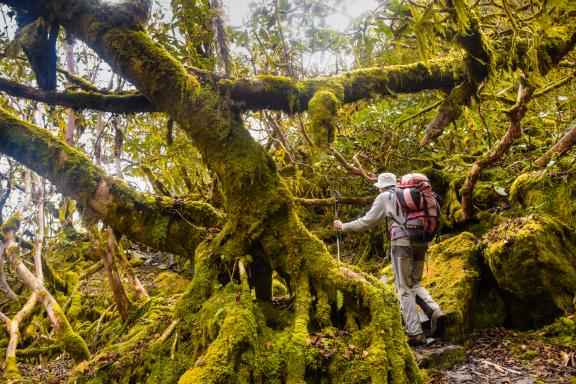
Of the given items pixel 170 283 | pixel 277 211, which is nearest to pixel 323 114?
pixel 277 211

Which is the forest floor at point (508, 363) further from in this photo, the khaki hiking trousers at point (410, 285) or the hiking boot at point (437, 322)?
the khaki hiking trousers at point (410, 285)

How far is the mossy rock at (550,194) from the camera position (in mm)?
6836

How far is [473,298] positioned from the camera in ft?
21.5

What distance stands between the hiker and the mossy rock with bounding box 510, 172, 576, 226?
99.6 inches

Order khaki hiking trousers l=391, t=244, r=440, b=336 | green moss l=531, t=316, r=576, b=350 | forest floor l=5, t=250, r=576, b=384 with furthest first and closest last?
khaki hiking trousers l=391, t=244, r=440, b=336 → green moss l=531, t=316, r=576, b=350 → forest floor l=5, t=250, r=576, b=384

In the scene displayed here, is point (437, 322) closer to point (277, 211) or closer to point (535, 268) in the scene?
point (535, 268)

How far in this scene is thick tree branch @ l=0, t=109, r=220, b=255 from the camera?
4.66 m

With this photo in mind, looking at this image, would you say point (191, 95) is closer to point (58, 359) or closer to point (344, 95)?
point (344, 95)

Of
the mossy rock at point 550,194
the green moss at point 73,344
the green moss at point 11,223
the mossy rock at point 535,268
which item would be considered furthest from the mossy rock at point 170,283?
the mossy rock at point 550,194

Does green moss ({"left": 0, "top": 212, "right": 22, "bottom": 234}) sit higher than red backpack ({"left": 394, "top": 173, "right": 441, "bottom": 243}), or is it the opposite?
green moss ({"left": 0, "top": 212, "right": 22, "bottom": 234})

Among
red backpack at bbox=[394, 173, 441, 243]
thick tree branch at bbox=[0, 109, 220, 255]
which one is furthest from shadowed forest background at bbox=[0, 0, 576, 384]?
red backpack at bbox=[394, 173, 441, 243]

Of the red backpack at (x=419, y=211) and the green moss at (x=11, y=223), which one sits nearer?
the red backpack at (x=419, y=211)

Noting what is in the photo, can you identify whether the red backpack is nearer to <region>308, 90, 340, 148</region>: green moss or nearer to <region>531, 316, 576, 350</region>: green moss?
<region>531, 316, 576, 350</region>: green moss

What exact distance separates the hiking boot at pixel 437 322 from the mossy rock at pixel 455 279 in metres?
0.14
